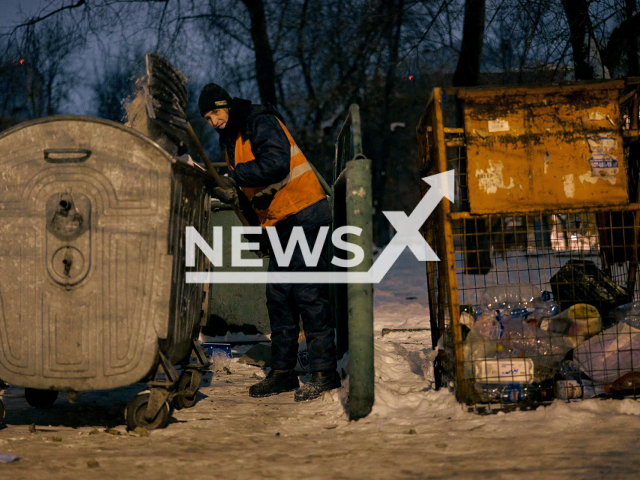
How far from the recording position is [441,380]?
11.3 feet

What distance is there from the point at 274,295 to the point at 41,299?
1.35 m

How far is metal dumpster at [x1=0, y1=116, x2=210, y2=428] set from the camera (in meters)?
2.87

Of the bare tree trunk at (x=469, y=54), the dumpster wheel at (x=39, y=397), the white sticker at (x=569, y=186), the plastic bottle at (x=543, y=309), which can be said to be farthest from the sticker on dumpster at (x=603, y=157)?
the bare tree trunk at (x=469, y=54)

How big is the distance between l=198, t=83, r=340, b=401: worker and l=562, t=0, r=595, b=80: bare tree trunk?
3948 millimetres

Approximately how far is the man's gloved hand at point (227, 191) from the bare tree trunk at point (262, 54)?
829cm

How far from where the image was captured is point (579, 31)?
19.9ft

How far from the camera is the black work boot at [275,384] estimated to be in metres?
3.68

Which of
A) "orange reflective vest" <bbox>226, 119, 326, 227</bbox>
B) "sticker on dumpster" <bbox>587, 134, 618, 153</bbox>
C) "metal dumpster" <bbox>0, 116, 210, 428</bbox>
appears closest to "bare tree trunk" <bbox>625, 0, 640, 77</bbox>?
"sticker on dumpster" <bbox>587, 134, 618, 153</bbox>

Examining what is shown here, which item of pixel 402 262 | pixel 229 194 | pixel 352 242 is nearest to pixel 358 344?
pixel 352 242

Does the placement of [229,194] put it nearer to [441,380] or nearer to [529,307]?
[441,380]

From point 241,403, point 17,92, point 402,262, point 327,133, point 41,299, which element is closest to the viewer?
point 41,299

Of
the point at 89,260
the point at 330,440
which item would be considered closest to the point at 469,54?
the point at 89,260

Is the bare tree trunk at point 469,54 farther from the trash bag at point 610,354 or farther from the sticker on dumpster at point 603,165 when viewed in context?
the trash bag at point 610,354

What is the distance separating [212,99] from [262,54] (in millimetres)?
8589
